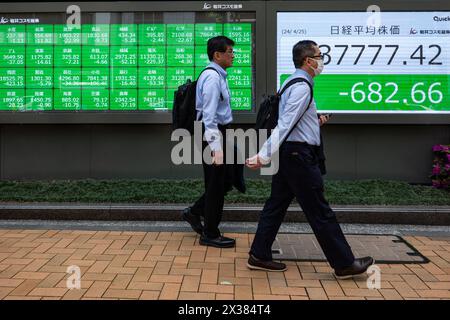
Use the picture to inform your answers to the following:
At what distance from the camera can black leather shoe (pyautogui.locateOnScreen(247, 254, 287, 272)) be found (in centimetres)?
414

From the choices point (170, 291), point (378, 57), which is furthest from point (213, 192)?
point (378, 57)

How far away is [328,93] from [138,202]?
9.56 ft

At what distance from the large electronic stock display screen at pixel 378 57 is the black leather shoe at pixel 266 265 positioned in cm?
328

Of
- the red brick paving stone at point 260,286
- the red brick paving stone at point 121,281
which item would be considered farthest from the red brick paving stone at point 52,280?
the red brick paving stone at point 260,286

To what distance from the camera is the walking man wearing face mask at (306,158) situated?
381cm

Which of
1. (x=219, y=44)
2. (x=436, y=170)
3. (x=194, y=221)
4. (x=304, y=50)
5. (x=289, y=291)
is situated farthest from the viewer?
(x=436, y=170)

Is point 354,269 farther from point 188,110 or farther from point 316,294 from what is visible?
point 188,110

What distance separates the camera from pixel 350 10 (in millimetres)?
6805

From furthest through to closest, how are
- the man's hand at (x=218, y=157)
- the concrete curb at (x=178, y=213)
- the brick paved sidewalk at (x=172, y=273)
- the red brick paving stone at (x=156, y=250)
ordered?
the concrete curb at (x=178, y=213) < the red brick paving stone at (x=156, y=250) < the man's hand at (x=218, y=157) < the brick paved sidewalk at (x=172, y=273)

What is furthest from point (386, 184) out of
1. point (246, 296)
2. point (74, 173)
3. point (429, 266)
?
point (74, 173)

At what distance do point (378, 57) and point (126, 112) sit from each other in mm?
3445

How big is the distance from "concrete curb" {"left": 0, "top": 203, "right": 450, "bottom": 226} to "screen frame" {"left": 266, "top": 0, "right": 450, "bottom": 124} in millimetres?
1482

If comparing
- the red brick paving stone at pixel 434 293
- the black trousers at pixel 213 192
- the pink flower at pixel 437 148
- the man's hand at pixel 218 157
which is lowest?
the red brick paving stone at pixel 434 293

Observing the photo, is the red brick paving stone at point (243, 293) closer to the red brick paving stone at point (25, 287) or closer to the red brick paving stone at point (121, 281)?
the red brick paving stone at point (121, 281)
